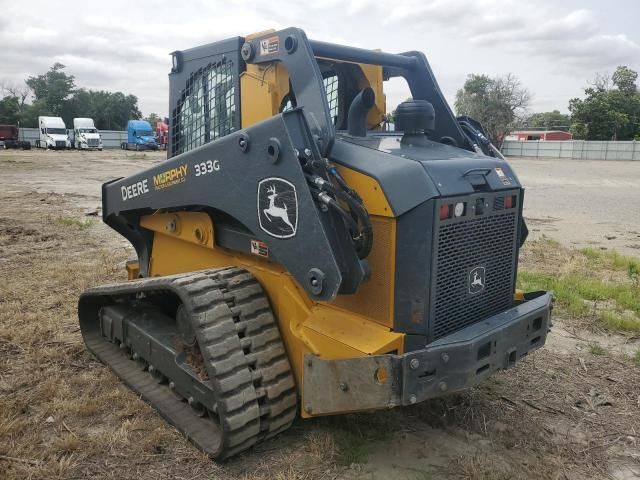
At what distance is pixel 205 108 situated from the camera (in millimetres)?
4141

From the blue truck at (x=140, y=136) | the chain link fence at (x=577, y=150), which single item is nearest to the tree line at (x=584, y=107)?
the chain link fence at (x=577, y=150)

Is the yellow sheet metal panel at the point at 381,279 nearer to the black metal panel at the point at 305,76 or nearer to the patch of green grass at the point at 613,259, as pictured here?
the black metal panel at the point at 305,76

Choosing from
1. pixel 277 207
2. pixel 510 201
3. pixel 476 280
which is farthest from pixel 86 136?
pixel 476 280

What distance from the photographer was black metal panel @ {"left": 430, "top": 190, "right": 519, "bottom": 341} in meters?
2.97

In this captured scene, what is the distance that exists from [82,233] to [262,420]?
7230mm

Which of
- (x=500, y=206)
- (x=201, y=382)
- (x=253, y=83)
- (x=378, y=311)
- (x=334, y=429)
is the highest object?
(x=253, y=83)

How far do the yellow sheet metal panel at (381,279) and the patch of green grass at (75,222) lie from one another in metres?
7.96

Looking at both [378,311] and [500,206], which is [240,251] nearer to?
[378,311]

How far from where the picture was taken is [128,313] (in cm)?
422

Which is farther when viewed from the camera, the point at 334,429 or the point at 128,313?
the point at 128,313

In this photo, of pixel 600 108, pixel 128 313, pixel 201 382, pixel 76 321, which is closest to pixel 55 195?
pixel 76 321

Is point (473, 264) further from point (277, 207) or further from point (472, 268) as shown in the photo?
point (277, 207)

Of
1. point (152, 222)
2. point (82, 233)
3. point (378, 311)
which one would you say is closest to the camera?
point (378, 311)

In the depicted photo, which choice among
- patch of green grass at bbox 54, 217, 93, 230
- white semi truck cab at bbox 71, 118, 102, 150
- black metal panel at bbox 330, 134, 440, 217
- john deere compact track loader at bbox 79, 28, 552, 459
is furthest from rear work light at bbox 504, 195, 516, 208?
white semi truck cab at bbox 71, 118, 102, 150
